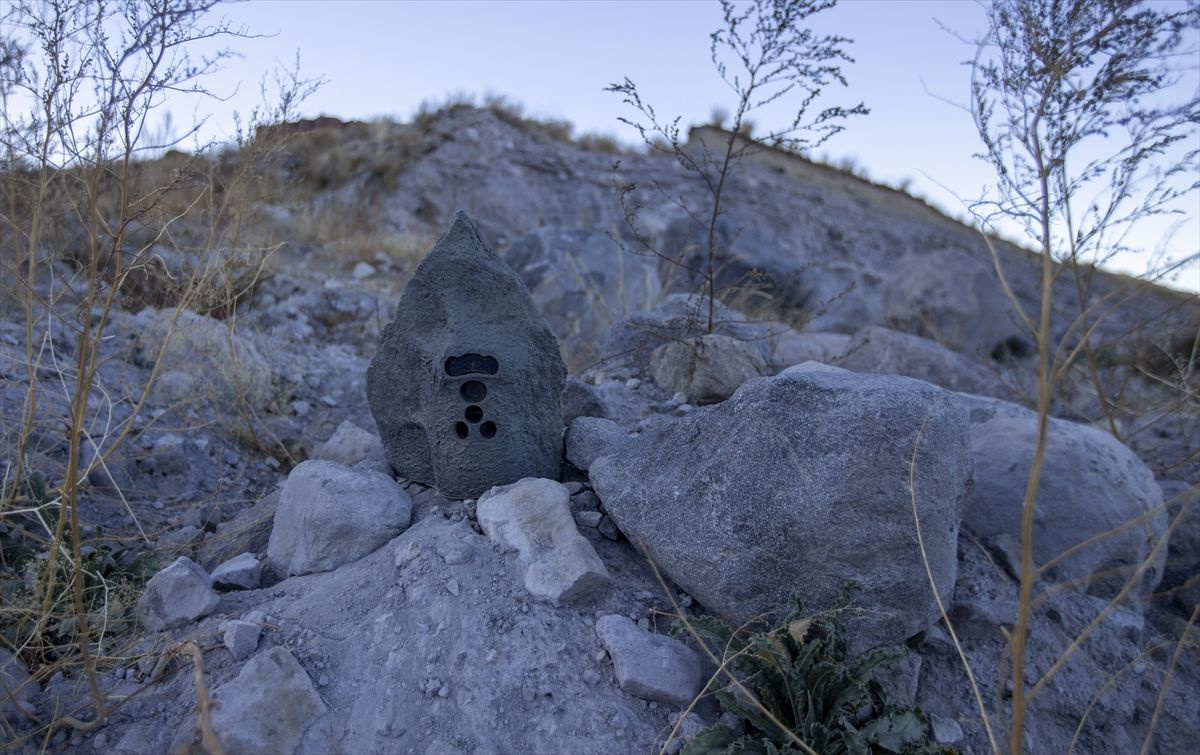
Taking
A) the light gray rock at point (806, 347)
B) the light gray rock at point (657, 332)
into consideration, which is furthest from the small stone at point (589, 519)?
the light gray rock at point (806, 347)

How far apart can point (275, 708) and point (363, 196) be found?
10.6 m

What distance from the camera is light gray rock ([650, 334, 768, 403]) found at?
149 inches

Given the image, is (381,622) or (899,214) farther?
(899,214)

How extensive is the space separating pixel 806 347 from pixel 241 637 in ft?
12.5

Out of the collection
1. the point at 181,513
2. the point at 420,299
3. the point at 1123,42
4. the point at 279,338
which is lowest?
the point at 181,513

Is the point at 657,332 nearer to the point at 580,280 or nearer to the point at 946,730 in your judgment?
the point at 946,730

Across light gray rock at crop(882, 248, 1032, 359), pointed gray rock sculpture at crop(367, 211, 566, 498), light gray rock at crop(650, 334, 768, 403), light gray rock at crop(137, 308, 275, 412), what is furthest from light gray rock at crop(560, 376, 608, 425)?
light gray rock at crop(882, 248, 1032, 359)

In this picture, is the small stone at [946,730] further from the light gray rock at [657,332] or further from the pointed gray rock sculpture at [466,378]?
the light gray rock at [657,332]

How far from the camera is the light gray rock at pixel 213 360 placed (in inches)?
163

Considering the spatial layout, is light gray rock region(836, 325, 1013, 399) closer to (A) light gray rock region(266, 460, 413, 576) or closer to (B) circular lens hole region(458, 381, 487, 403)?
(B) circular lens hole region(458, 381, 487, 403)

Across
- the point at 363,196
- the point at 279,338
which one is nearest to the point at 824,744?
the point at 279,338

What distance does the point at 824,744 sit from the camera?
80.7 inches

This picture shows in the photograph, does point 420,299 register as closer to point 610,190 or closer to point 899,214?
point 610,190

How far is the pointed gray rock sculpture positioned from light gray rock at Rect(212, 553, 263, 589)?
1.93 ft
